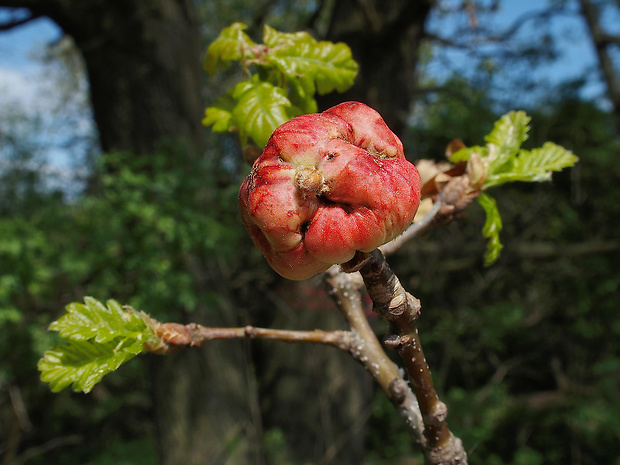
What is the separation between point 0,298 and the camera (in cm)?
282

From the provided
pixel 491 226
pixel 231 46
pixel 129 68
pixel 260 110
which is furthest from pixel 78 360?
pixel 129 68

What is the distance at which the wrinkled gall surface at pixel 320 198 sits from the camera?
569 mm

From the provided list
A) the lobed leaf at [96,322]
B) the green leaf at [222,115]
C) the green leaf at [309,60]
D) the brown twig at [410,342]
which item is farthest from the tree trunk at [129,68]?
the brown twig at [410,342]

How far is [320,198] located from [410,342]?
0.75 feet

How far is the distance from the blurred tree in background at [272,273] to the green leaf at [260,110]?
1.96 meters

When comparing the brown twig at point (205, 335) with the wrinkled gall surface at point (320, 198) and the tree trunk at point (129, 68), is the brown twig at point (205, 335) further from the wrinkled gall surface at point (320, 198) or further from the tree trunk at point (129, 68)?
the tree trunk at point (129, 68)

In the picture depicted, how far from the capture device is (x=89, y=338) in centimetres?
81

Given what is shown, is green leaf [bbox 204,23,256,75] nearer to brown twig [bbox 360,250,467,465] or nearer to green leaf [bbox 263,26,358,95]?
green leaf [bbox 263,26,358,95]

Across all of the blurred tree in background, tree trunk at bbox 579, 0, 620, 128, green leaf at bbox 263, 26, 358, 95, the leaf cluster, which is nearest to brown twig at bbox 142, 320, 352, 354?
the leaf cluster

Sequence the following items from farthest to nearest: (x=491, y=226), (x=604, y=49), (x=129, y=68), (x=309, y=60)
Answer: (x=604, y=49) < (x=129, y=68) < (x=491, y=226) < (x=309, y=60)

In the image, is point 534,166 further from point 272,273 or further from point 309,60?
point 272,273

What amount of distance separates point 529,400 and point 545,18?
4357 mm

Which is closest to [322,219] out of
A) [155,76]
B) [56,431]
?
[155,76]

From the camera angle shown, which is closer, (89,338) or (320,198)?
(320,198)
